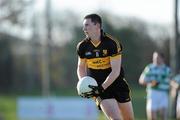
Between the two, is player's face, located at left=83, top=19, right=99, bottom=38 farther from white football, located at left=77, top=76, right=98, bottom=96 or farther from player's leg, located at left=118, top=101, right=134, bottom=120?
player's leg, located at left=118, top=101, right=134, bottom=120

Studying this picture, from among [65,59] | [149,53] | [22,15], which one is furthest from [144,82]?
[65,59]

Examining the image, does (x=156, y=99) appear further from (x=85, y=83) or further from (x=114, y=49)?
(x=85, y=83)

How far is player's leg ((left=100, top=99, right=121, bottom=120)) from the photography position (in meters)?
12.4

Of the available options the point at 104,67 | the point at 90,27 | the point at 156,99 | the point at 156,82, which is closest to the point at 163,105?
the point at 156,99

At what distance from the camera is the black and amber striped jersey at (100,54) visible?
1247cm

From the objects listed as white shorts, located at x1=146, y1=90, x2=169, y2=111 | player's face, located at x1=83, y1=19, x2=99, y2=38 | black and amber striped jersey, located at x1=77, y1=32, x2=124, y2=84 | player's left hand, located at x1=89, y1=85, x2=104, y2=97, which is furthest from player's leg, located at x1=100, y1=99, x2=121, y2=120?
white shorts, located at x1=146, y1=90, x2=169, y2=111

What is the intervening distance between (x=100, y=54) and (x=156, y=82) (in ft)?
24.2

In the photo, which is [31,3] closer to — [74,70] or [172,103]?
[74,70]

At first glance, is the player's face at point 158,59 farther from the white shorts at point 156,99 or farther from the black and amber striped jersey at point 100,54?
the black and amber striped jersey at point 100,54

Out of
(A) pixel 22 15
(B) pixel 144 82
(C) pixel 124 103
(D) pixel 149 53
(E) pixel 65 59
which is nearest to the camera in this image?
(C) pixel 124 103

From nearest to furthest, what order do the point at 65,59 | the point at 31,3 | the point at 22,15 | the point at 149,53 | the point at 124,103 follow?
the point at 124,103 → the point at 31,3 → the point at 22,15 → the point at 149,53 → the point at 65,59

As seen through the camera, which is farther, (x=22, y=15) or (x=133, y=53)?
(x=133, y=53)

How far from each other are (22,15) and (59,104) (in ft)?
64.7

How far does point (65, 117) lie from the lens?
30.9 m
